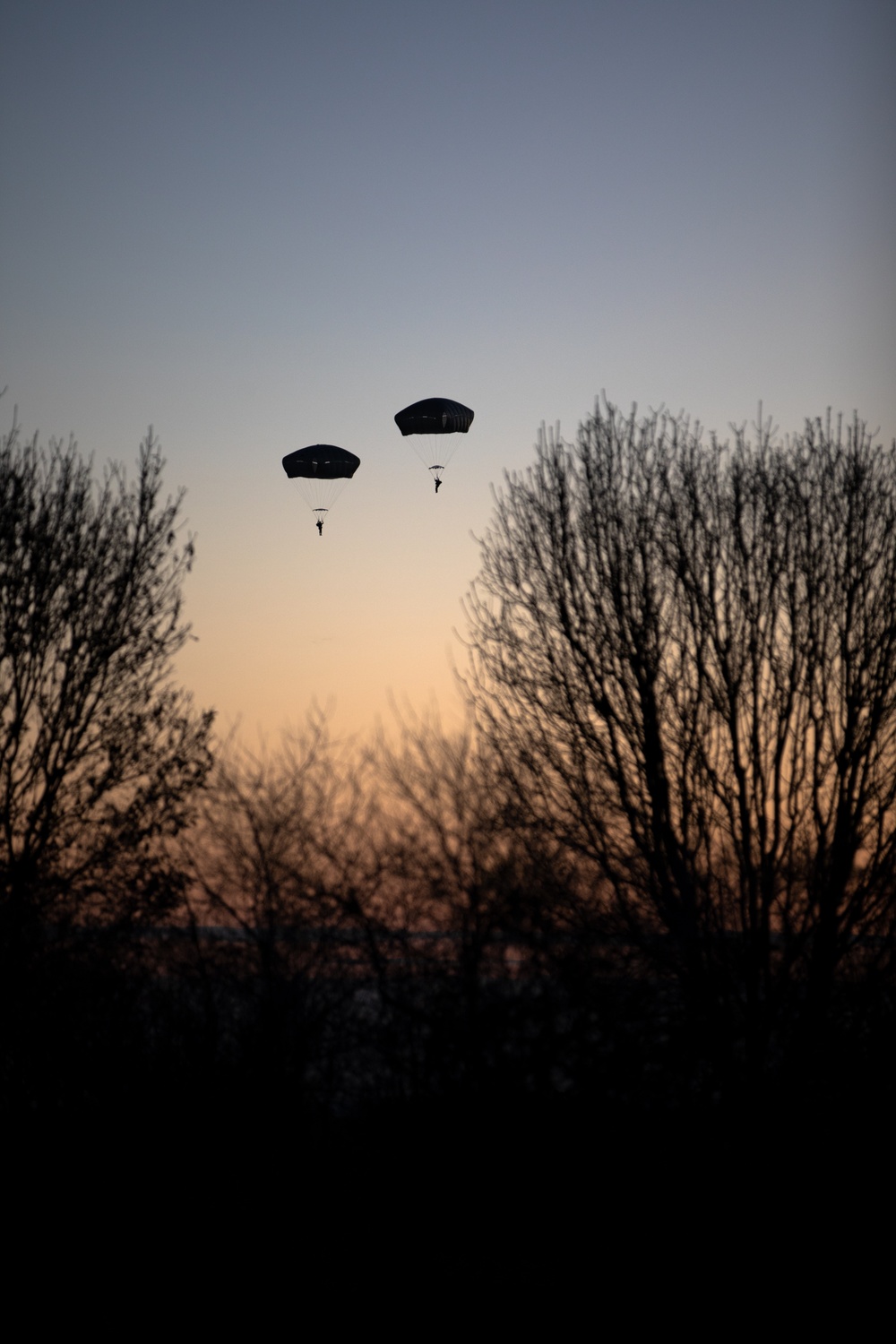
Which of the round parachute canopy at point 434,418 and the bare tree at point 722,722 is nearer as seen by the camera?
the bare tree at point 722,722

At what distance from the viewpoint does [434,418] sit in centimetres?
2372

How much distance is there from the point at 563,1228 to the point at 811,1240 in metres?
2.54

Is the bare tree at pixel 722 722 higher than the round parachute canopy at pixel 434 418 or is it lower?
lower

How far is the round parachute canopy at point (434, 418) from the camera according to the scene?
77.8 ft

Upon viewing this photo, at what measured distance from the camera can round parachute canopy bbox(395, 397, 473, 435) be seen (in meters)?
23.7

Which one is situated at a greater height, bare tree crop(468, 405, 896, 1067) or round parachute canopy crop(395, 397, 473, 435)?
round parachute canopy crop(395, 397, 473, 435)

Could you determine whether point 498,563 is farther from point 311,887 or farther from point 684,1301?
point 684,1301

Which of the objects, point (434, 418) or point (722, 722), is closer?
point (722, 722)

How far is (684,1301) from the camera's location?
11805 millimetres

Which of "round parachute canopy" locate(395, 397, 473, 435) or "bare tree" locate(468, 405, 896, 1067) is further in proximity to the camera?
"round parachute canopy" locate(395, 397, 473, 435)

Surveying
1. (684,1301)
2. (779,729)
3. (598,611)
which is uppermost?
(598,611)

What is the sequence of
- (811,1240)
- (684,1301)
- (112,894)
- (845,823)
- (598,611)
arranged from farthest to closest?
1. (112,894)
2. (598,611)
3. (845,823)
4. (811,1240)
5. (684,1301)

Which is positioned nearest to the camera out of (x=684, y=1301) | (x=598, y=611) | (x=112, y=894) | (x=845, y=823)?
(x=684, y=1301)

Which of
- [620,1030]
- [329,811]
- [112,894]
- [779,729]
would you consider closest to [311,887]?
[329,811]
